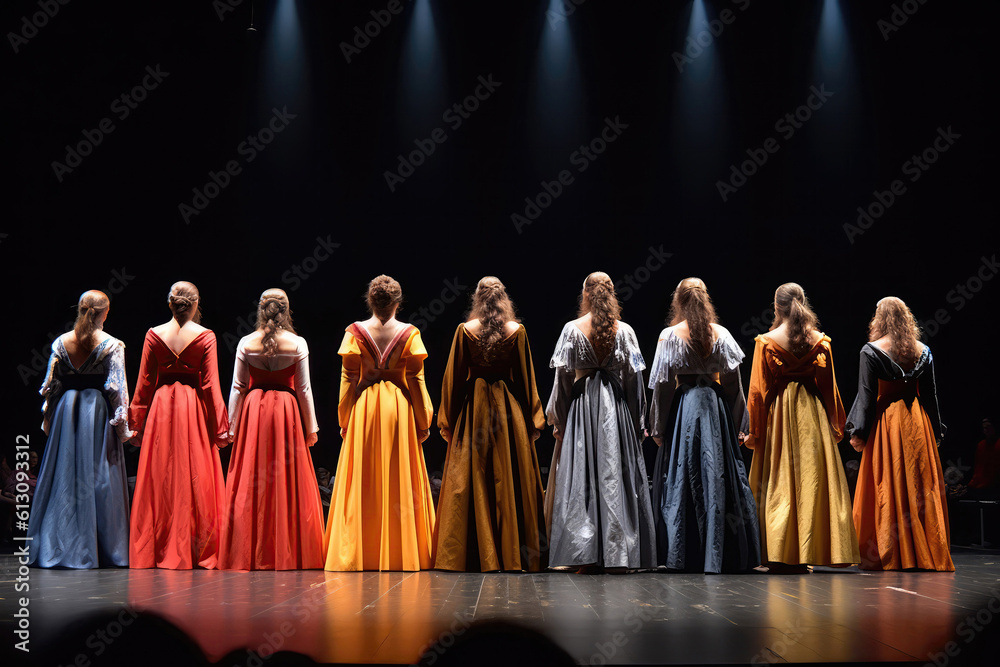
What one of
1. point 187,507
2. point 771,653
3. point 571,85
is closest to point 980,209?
point 571,85

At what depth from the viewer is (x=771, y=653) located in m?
2.42

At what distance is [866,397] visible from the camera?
17.5ft

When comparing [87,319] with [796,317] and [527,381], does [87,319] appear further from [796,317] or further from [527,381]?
[796,317]

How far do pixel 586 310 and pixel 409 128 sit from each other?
3.12 metres

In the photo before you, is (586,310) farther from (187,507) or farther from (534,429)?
(187,507)

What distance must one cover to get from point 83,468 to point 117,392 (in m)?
0.50

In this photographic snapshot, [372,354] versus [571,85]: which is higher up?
[571,85]

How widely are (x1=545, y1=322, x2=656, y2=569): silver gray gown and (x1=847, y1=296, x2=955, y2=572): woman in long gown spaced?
59.3 inches

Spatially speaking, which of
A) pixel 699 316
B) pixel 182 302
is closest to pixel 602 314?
pixel 699 316

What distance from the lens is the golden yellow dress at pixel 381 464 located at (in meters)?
4.93

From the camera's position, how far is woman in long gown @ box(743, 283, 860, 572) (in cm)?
484

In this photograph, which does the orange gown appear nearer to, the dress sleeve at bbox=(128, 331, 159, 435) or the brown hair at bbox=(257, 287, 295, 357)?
the brown hair at bbox=(257, 287, 295, 357)

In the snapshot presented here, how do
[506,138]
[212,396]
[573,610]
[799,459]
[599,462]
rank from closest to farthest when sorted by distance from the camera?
[573,610]
[599,462]
[799,459]
[212,396]
[506,138]

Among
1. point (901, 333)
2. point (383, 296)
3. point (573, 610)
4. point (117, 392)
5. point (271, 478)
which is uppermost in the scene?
point (383, 296)
